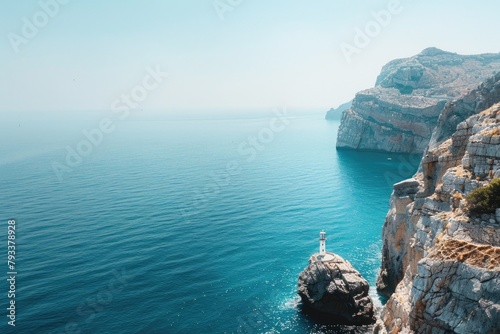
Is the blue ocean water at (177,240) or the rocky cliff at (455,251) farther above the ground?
the rocky cliff at (455,251)

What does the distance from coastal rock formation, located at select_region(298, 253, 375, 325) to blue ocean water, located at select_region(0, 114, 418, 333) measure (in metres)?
2.01

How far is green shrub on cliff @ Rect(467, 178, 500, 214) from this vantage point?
90.1 feet

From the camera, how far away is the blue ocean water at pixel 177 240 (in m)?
45.8

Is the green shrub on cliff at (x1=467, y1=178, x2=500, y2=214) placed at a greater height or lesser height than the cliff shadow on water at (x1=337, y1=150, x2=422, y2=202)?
greater

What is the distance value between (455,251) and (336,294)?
23645 millimetres

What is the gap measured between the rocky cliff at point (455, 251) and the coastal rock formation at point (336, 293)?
7207 millimetres

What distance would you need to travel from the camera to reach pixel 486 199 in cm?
2769

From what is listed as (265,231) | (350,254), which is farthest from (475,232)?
(265,231)

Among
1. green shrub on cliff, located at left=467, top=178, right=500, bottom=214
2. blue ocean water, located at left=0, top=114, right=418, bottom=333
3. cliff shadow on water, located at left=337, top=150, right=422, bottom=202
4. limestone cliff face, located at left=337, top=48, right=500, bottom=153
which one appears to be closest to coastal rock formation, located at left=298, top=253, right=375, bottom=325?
blue ocean water, located at left=0, top=114, right=418, bottom=333

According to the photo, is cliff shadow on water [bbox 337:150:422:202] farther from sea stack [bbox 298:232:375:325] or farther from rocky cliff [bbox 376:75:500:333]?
rocky cliff [bbox 376:75:500:333]

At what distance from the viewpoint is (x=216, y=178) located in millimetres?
116312

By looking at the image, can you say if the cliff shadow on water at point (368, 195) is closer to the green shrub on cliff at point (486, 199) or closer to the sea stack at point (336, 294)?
the sea stack at point (336, 294)

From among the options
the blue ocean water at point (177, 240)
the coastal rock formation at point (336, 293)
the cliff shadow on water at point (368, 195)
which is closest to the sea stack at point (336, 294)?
the coastal rock formation at point (336, 293)

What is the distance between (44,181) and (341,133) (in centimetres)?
13612
